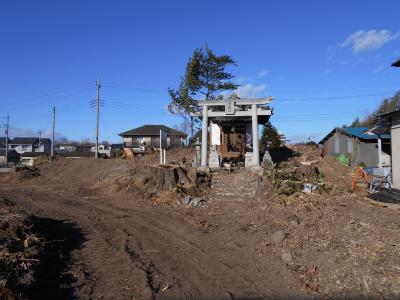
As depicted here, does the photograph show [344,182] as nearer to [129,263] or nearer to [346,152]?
[129,263]

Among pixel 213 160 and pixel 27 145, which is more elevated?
pixel 27 145

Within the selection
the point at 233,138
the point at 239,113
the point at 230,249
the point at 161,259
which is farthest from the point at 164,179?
the point at 233,138


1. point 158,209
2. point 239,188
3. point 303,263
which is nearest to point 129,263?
point 303,263

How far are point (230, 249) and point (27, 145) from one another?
8344 cm

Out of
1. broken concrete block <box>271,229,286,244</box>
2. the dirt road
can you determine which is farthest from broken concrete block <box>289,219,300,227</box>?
the dirt road

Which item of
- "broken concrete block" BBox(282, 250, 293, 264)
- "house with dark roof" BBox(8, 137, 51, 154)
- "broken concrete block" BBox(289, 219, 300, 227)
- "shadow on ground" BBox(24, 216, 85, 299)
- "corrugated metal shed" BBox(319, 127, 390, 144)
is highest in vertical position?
"house with dark roof" BBox(8, 137, 51, 154)

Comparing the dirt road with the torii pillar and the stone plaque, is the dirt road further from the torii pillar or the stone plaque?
the stone plaque

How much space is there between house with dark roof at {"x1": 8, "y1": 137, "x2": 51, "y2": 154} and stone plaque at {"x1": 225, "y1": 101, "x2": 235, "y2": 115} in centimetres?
7202

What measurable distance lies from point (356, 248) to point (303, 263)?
1.20 m

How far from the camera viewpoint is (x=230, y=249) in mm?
8562

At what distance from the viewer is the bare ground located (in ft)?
20.7

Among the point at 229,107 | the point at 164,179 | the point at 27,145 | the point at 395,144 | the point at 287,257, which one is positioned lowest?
the point at 287,257

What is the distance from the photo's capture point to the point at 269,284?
6.69 meters

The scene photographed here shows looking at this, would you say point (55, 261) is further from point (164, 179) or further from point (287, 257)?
point (164, 179)
